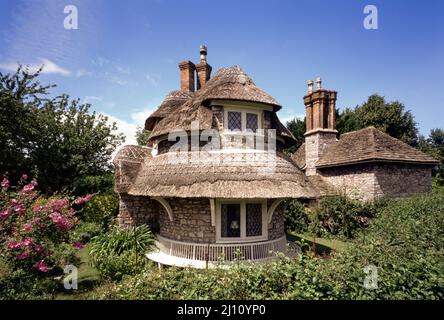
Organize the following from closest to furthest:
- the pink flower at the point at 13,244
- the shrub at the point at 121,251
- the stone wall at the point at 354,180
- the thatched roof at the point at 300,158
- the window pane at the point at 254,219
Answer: the pink flower at the point at 13,244
the shrub at the point at 121,251
the window pane at the point at 254,219
the stone wall at the point at 354,180
the thatched roof at the point at 300,158

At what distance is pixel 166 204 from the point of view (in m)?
10.3

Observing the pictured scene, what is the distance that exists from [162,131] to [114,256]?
5655mm

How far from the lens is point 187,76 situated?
1664 cm

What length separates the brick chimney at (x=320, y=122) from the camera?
20.0 metres

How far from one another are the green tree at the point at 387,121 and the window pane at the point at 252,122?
2741 centimetres

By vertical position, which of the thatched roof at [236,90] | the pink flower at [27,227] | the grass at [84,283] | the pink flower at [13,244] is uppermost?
the thatched roof at [236,90]

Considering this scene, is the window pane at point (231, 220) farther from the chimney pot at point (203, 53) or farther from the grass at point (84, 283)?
the chimney pot at point (203, 53)

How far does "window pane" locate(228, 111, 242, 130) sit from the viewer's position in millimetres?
10373

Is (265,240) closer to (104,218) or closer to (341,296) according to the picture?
(341,296)

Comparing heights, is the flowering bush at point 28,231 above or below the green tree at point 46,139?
below

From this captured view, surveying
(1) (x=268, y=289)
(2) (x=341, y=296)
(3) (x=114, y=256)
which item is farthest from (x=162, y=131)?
(2) (x=341, y=296)

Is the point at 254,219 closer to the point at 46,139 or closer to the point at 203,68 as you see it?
the point at 203,68

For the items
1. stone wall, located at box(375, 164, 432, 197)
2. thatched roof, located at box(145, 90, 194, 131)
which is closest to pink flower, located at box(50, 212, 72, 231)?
thatched roof, located at box(145, 90, 194, 131)

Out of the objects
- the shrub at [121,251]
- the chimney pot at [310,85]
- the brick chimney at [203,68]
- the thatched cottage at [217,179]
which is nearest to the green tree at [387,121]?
the chimney pot at [310,85]
